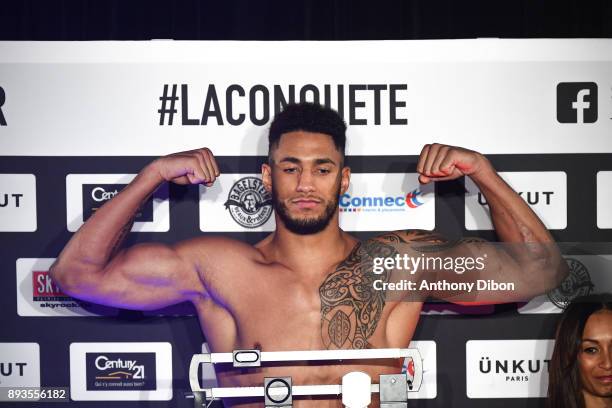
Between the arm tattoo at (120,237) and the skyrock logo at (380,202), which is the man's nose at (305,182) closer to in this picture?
the skyrock logo at (380,202)

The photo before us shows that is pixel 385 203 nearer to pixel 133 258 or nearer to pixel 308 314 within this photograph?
pixel 308 314

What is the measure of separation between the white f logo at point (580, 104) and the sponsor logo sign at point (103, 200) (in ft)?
5.27

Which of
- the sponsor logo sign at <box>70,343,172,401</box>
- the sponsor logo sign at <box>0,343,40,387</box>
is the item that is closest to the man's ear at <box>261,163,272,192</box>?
the sponsor logo sign at <box>70,343,172,401</box>

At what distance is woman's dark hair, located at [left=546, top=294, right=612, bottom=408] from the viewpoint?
2445mm

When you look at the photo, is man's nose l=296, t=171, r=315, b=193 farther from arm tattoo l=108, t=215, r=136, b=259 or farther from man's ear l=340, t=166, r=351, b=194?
arm tattoo l=108, t=215, r=136, b=259

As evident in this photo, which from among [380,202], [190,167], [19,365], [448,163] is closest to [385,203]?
[380,202]

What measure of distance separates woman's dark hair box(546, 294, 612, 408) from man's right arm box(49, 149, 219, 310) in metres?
1.35

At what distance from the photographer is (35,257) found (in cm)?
261

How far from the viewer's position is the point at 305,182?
2471 mm

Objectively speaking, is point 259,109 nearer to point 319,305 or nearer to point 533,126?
point 319,305
